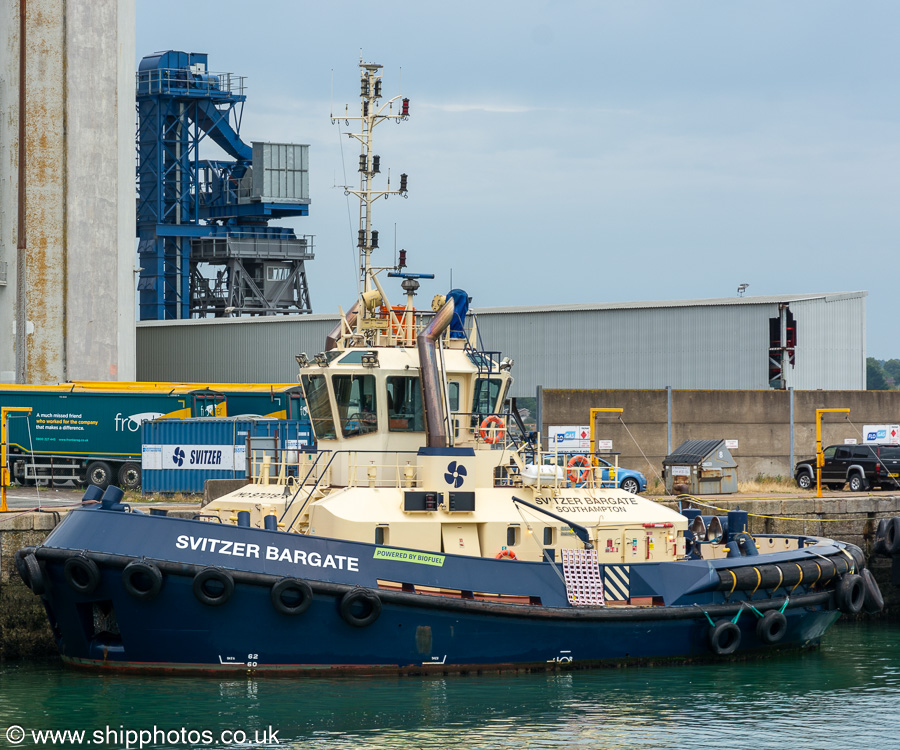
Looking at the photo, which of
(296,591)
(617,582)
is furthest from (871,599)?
(296,591)

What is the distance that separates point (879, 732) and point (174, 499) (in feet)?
46.6

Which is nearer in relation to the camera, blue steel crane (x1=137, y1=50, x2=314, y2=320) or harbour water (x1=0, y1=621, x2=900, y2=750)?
harbour water (x1=0, y1=621, x2=900, y2=750)

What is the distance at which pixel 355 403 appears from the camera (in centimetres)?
1552

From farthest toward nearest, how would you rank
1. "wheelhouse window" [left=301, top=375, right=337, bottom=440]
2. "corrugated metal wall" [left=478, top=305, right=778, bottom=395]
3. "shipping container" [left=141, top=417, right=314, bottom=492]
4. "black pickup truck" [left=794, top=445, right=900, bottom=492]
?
"corrugated metal wall" [left=478, top=305, right=778, bottom=395]
"black pickup truck" [left=794, top=445, right=900, bottom=492]
"shipping container" [left=141, top=417, right=314, bottom=492]
"wheelhouse window" [left=301, top=375, right=337, bottom=440]

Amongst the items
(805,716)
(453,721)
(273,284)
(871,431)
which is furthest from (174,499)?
(273,284)

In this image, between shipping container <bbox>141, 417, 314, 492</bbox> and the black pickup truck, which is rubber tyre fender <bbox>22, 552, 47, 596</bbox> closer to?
shipping container <bbox>141, 417, 314, 492</bbox>

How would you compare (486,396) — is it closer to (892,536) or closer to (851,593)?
(851,593)

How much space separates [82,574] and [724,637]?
24.6 ft

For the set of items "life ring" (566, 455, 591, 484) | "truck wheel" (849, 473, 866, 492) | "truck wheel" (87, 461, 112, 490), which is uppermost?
"life ring" (566, 455, 591, 484)

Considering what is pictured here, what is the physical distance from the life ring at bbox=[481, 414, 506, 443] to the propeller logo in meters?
0.93

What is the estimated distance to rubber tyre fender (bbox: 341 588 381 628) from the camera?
536 inches

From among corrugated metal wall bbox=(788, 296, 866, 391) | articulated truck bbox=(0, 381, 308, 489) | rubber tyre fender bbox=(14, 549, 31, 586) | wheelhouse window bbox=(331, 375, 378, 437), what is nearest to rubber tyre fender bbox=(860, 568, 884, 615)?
wheelhouse window bbox=(331, 375, 378, 437)

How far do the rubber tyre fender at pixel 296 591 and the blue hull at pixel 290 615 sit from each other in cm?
9

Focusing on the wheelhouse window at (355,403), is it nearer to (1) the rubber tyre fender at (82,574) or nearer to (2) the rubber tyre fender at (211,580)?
(2) the rubber tyre fender at (211,580)
